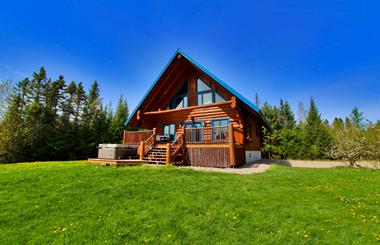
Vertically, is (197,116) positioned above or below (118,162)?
above

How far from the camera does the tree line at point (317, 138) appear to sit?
13.8m

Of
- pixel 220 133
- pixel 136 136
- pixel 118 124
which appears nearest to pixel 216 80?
pixel 220 133

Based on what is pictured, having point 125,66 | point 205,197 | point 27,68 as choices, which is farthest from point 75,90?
point 205,197

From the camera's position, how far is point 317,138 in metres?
27.0

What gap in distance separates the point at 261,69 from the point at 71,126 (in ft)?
96.8

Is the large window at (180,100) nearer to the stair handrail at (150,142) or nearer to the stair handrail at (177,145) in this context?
the stair handrail at (150,142)

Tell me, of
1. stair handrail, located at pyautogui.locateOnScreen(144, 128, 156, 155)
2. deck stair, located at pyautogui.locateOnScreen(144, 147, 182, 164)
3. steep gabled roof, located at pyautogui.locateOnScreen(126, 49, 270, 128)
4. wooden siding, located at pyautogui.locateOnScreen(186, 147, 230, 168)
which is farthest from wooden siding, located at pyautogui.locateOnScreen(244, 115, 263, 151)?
stair handrail, located at pyautogui.locateOnScreen(144, 128, 156, 155)

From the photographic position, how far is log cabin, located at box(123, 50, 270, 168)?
12.4 m

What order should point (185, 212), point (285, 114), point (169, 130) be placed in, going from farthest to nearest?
point (285, 114)
point (169, 130)
point (185, 212)

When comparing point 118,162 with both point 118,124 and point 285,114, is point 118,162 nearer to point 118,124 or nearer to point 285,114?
point 118,124

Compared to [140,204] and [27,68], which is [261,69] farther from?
[27,68]

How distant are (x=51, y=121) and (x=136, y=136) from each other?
2265cm

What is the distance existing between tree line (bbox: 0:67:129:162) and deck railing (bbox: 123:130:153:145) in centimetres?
1874

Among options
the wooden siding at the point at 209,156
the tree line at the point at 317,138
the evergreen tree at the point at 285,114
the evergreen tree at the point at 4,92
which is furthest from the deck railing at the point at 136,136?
the evergreen tree at the point at 285,114
